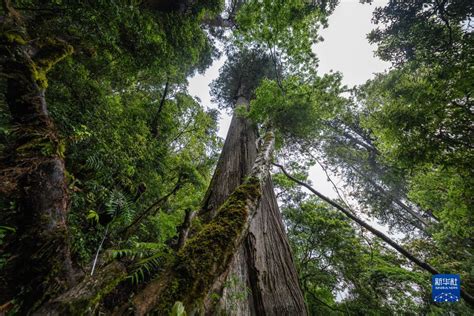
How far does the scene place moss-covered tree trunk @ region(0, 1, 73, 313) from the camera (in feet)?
4.01

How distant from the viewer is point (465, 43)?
423 cm

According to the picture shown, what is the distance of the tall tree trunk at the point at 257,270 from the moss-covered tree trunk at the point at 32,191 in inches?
45.0

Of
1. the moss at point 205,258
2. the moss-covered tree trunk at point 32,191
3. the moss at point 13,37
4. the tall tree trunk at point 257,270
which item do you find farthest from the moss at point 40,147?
the tall tree trunk at point 257,270

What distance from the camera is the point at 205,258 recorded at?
135 centimetres

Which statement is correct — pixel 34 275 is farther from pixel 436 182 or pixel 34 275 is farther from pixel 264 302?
pixel 436 182

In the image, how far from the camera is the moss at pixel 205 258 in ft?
3.76

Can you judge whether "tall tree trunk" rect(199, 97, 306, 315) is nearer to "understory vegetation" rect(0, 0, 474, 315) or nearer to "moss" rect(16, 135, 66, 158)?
"understory vegetation" rect(0, 0, 474, 315)

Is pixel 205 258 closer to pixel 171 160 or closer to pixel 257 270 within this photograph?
pixel 257 270

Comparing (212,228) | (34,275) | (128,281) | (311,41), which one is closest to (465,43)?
(311,41)

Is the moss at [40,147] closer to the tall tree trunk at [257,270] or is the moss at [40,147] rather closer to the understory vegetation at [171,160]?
the understory vegetation at [171,160]

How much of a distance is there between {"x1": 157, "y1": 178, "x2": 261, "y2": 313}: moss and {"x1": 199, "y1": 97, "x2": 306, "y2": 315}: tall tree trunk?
0.27m

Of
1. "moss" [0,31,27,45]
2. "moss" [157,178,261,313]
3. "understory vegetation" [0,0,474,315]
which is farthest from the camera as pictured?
"moss" [0,31,27,45]

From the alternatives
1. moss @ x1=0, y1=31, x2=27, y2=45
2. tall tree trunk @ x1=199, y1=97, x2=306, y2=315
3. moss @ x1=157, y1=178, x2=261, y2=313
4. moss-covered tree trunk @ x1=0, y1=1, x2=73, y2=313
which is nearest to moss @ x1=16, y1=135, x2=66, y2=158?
moss-covered tree trunk @ x1=0, y1=1, x2=73, y2=313

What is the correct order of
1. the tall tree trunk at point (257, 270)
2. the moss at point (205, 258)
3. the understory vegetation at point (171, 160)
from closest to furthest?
1. the moss at point (205, 258)
2. the understory vegetation at point (171, 160)
3. the tall tree trunk at point (257, 270)
